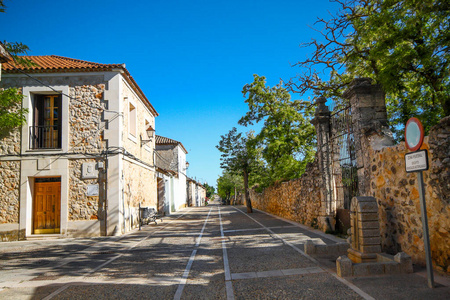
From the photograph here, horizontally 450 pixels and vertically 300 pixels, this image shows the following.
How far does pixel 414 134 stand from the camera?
4195 mm

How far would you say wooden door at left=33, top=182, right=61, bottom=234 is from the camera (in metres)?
12.7

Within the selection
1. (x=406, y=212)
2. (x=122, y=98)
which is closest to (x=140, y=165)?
(x=122, y=98)

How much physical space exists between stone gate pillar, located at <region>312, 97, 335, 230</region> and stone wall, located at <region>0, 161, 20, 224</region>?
11791 millimetres

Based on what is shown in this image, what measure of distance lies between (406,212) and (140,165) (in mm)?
13215

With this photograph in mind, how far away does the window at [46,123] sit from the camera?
42.4ft

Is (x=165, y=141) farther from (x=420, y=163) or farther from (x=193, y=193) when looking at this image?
(x=420, y=163)

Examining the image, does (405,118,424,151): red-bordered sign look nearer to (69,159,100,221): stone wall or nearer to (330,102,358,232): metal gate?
(330,102,358,232): metal gate

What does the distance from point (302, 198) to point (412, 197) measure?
8694mm

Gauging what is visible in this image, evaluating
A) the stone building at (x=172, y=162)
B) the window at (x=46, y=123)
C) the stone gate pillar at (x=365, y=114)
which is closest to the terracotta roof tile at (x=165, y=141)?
the stone building at (x=172, y=162)

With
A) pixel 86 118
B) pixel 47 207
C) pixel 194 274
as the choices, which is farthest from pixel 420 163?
pixel 47 207

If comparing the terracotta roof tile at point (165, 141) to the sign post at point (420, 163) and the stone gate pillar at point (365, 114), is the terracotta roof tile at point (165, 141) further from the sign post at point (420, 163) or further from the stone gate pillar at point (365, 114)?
the sign post at point (420, 163)

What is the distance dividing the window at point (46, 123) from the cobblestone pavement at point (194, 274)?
4987mm

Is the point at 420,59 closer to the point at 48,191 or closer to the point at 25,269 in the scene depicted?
the point at 25,269

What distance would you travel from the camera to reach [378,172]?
662cm
